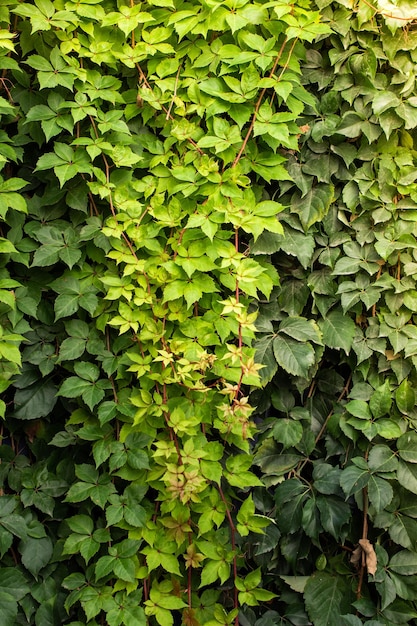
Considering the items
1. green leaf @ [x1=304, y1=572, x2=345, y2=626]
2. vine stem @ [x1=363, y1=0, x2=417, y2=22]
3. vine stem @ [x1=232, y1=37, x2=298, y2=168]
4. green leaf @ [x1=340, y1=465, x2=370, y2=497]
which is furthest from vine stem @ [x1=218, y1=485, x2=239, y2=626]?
vine stem @ [x1=363, y1=0, x2=417, y2=22]

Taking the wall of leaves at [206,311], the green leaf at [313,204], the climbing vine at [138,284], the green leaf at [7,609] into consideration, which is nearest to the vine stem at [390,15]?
the wall of leaves at [206,311]

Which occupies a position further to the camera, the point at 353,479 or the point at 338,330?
the point at 338,330

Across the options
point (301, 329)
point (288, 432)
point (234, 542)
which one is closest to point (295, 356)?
point (301, 329)

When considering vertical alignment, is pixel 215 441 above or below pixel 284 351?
below

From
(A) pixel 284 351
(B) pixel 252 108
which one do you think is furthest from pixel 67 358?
(B) pixel 252 108

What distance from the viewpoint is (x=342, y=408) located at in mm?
2127

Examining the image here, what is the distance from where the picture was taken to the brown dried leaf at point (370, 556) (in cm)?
199

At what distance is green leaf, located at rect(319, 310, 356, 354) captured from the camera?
206 cm

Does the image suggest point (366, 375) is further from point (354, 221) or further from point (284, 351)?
point (354, 221)

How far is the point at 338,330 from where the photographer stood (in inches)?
81.7

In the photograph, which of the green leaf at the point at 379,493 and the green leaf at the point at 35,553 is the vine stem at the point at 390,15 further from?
the green leaf at the point at 35,553

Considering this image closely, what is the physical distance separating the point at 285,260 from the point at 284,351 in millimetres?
320

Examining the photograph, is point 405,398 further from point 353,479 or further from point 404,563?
point 404,563

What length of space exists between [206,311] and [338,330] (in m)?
0.45
